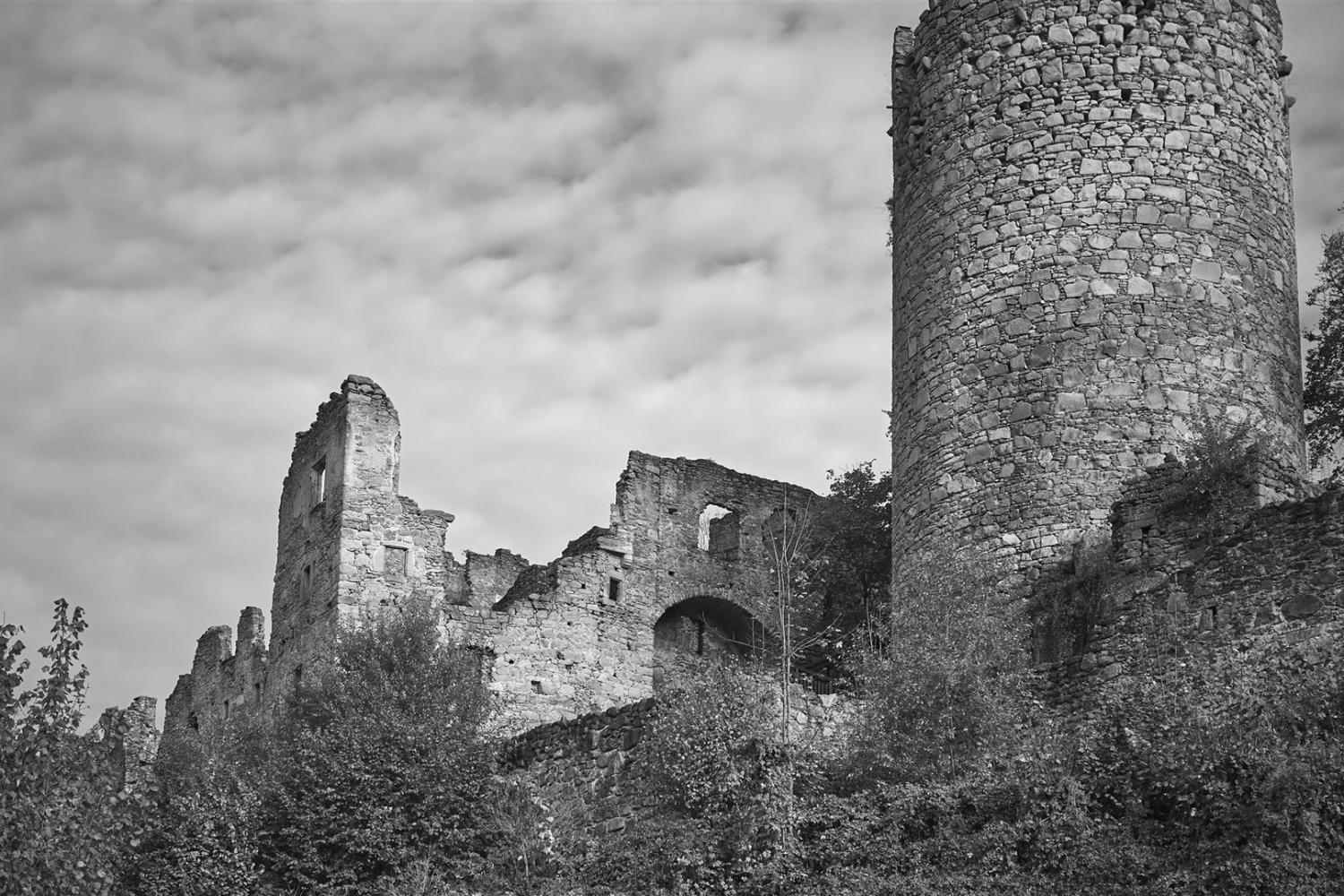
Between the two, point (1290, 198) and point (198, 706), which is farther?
point (198, 706)

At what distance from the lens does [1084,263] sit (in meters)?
19.1

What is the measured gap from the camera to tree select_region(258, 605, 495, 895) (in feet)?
58.1

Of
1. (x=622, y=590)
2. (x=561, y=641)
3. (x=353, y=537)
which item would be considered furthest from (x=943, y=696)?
(x=353, y=537)

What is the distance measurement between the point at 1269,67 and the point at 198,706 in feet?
66.7

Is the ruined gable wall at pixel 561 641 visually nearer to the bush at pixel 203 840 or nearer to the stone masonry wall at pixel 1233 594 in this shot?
the bush at pixel 203 840

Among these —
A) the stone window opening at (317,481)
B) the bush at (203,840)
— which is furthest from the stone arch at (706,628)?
the bush at (203,840)

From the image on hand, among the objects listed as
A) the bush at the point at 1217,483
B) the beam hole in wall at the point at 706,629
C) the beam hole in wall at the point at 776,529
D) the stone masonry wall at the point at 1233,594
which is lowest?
the stone masonry wall at the point at 1233,594

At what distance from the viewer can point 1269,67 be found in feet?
66.5

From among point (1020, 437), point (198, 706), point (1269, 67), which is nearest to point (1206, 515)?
point (1020, 437)

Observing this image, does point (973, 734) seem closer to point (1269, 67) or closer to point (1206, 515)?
point (1206, 515)

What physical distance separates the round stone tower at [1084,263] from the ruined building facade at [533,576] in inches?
273

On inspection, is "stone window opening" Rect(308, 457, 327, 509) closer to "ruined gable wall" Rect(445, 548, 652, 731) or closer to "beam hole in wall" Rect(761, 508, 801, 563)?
"ruined gable wall" Rect(445, 548, 652, 731)

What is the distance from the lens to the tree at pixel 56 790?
14062 mm

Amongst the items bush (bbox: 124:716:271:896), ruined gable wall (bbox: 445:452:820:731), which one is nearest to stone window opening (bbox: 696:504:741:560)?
ruined gable wall (bbox: 445:452:820:731)
